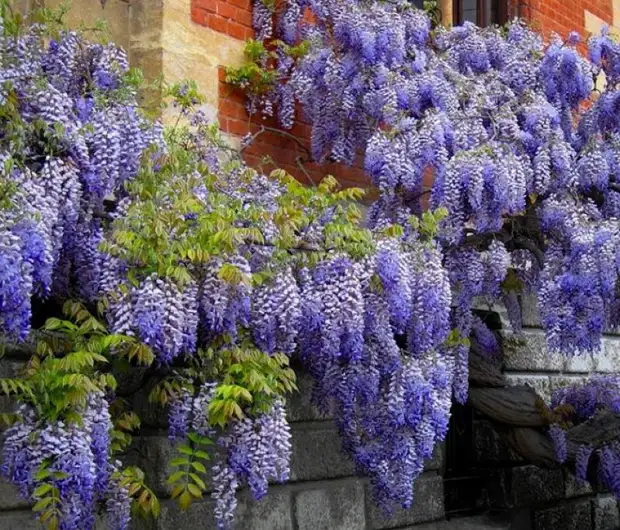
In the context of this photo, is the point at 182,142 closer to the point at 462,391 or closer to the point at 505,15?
the point at 462,391

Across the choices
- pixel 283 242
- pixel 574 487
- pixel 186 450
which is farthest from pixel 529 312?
pixel 186 450

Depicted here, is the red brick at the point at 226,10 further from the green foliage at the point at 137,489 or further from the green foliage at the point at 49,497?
the green foliage at the point at 49,497

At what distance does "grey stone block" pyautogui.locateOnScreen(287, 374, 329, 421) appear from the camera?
23.4 ft

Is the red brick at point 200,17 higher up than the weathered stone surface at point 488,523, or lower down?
higher up

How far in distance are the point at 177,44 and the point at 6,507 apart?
2960 mm

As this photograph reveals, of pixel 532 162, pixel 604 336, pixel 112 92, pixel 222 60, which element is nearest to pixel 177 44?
pixel 222 60

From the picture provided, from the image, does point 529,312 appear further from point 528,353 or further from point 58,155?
point 58,155

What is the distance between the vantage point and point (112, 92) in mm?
5508

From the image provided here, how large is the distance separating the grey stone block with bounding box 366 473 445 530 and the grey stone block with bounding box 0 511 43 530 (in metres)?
2.58

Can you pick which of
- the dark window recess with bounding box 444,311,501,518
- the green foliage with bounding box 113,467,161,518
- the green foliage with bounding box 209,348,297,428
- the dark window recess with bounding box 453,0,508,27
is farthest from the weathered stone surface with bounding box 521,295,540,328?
the green foliage with bounding box 113,467,161,518

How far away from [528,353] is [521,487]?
1.09 metres

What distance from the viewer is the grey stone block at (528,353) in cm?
948

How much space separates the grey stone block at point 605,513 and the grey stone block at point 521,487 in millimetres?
547

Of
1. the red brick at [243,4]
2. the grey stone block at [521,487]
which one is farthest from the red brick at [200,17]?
the grey stone block at [521,487]
